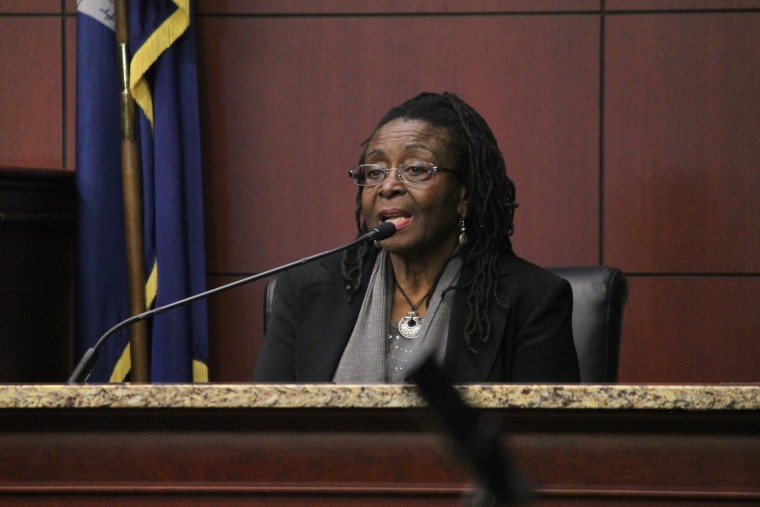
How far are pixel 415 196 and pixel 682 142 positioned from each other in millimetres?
1424

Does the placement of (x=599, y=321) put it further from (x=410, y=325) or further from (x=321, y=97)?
(x=321, y=97)

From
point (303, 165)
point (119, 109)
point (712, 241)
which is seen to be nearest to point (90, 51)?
point (119, 109)

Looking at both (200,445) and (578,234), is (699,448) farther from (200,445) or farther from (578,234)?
(578,234)

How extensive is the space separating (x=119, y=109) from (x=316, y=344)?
1266 millimetres

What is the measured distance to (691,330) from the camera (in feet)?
11.5

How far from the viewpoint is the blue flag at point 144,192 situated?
318 cm

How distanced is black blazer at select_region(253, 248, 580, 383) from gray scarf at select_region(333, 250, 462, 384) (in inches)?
0.9

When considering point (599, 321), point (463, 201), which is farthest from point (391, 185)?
point (599, 321)

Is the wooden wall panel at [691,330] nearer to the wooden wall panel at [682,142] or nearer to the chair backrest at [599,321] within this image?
the wooden wall panel at [682,142]

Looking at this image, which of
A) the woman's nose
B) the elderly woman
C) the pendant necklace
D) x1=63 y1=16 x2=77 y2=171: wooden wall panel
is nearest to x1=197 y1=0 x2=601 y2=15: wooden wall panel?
x1=63 y1=16 x2=77 y2=171: wooden wall panel

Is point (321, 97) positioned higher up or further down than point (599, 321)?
higher up

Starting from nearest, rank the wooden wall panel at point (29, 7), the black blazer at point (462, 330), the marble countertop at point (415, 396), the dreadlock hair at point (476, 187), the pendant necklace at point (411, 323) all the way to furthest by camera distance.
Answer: the marble countertop at point (415, 396), the black blazer at point (462, 330), the pendant necklace at point (411, 323), the dreadlock hair at point (476, 187), the wooden wall panel at point (29, 7)

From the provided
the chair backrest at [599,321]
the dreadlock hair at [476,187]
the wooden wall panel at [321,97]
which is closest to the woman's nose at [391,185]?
the dreadlock hair at [476,187]

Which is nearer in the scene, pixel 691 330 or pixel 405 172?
pixel 405 172
